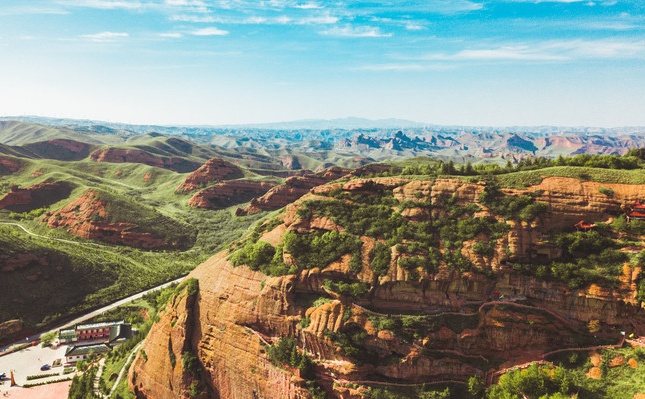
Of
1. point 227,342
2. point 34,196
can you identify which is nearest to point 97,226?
point 34,196

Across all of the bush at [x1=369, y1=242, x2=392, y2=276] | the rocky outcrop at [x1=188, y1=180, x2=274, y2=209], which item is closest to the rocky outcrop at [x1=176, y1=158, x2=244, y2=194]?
the rocky outcrop at [x1=188, y1=180, x2=274, y2=209]

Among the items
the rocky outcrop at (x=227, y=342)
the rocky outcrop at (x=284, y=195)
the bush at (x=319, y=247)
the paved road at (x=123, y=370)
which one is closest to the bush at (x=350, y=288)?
the bush at (x=319, y=247)

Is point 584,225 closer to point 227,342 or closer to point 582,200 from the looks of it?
point 582,200

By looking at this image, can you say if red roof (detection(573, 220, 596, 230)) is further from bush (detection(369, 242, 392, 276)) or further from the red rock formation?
the red rock formation

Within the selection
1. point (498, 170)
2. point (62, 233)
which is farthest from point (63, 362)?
point (498, 170)

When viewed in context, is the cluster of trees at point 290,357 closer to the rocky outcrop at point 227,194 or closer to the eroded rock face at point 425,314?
the eroded rock face at point 425,314

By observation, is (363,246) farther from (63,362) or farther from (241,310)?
(63,362)
